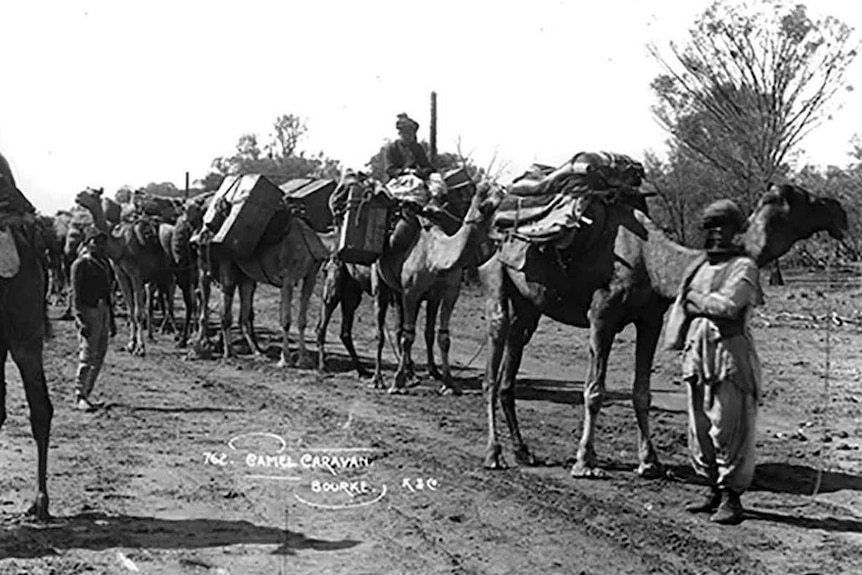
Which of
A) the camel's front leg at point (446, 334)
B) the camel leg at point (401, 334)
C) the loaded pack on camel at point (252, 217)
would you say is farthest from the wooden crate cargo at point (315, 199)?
the camel's front leg at point (446, 334)

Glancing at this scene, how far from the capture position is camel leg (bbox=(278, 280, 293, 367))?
705 inches

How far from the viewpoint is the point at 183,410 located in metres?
13.4

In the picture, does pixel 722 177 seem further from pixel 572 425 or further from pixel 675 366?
pixel 572 425

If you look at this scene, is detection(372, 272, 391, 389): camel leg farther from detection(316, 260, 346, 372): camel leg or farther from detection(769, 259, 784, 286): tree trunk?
detection(769, 259, 784, 286): tree trunk

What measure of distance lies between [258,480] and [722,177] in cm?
2683

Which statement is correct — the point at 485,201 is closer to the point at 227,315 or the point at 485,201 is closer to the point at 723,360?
the point at 723,360

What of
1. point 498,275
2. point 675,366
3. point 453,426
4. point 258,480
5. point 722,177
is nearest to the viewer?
point 258,480

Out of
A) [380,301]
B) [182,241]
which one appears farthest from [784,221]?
[182,241]

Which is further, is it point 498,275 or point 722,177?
point 722,177

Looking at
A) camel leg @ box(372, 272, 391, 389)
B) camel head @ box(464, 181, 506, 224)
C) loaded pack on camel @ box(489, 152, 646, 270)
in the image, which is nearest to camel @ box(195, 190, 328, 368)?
camel leg @ box(372, 272, 391, 389)

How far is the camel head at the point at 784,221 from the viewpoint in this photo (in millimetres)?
8461

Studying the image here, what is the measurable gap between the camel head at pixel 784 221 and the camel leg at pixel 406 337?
698 centimetres

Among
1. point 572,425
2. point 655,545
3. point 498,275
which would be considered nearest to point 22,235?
point 498,275

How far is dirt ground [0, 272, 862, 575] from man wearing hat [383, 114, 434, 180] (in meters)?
2.98
